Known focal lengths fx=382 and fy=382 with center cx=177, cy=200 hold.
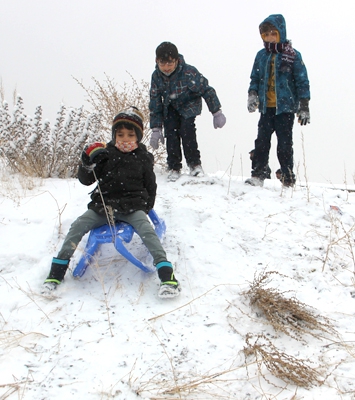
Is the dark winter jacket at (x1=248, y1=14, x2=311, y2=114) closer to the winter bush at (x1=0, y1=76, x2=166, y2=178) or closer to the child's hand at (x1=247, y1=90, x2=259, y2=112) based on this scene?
the child's hand at (x1=247, y1=90, x2=259, y2=112)

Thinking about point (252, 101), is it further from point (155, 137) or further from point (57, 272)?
point (57, 272)

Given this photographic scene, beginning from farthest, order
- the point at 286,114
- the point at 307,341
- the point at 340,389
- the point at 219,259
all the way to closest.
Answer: the point at 286,114 < the point at 219,259 < the point at 307,341 < the point at 340,389

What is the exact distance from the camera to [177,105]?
197 inches

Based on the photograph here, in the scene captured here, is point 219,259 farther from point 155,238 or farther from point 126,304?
point 126,304

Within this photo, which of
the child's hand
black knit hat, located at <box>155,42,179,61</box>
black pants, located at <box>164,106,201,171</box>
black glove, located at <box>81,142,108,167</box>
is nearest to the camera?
black glove, located at <box>81,142,108,167</box>

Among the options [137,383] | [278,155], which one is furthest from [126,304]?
[278,155]

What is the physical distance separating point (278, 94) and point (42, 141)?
3203mm

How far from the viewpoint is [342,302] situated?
262 cm

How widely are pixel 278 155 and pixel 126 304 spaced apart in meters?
3.00

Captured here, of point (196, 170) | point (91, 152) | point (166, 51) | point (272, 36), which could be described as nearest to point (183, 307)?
point (91, 152)

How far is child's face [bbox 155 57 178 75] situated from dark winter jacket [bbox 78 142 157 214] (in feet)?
5.70

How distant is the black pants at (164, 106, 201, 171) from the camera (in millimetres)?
5059

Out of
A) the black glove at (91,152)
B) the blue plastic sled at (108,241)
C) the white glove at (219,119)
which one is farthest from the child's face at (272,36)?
the blue plastic sled at (108,241)

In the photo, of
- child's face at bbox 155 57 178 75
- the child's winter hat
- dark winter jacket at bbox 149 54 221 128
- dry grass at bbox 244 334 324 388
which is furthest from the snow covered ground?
child's face at bbox 155 57 178 75
